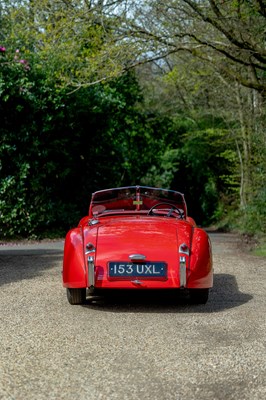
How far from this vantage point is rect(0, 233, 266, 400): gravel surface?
4.11m

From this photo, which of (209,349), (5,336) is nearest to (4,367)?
(5,336)

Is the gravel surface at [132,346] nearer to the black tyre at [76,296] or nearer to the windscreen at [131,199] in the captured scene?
the black tyre at [76,296]

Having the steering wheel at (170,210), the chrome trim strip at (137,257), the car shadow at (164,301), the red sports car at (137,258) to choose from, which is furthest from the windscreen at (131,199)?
the chrome trim strip at (137,257)

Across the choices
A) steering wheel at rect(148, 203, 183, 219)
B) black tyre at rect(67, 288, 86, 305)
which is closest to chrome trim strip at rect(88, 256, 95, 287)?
black tyre at rect(67, 288, 86, 305)

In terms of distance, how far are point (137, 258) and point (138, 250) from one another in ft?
0.37

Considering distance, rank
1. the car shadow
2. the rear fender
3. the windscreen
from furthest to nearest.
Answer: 1. the windscreen
2. the car shadow
3. the rear fender

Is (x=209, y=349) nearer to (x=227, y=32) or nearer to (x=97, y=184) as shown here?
(x=227, y=32)

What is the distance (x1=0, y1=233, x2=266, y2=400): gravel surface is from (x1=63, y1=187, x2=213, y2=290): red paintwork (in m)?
0.31

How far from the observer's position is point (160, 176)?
92.2ft

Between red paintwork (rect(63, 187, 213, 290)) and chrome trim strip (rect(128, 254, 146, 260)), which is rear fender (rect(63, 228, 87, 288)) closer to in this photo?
red paintwork (rect(63, 187, 213, 290))

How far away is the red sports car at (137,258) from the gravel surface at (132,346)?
297 millimetres

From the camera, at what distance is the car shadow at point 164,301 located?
6.83m

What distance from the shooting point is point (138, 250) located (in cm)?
666

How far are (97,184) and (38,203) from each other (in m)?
2.15
